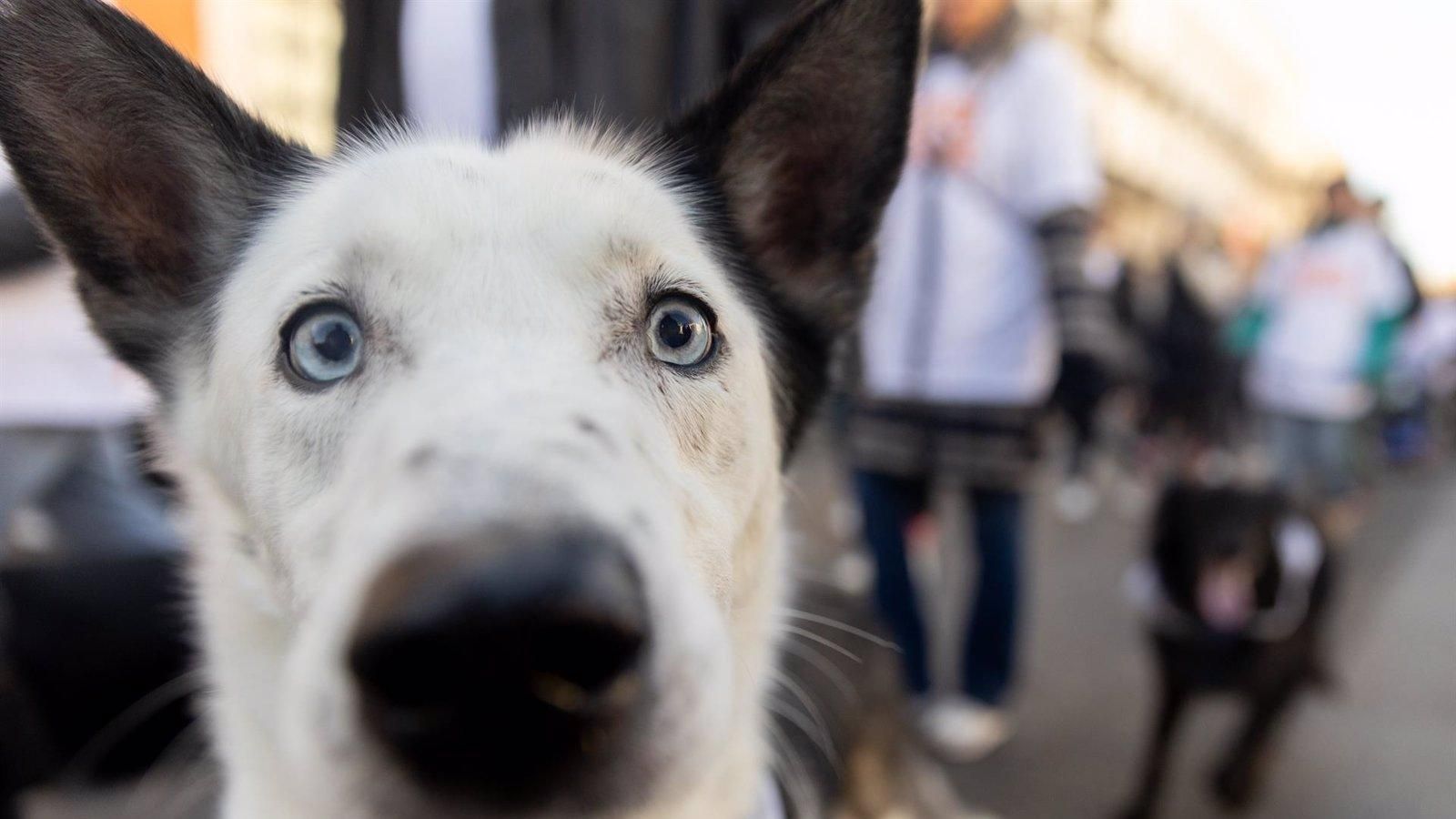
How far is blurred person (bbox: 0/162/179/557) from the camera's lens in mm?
2004

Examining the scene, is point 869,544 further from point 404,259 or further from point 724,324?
point 404,259

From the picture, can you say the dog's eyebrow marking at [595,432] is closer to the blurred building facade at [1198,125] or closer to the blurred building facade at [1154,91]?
the blurred building facade at [1154,91]

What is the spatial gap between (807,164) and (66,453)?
1919 millimetres

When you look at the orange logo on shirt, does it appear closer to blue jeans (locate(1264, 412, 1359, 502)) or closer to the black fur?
the black fur

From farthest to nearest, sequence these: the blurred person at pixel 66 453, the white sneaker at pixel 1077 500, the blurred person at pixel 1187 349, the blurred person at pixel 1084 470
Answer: the white sneaker at pixel 1077 500 < the blurred person at pixel 1084 470 < the blurred person at pixel 1187 349 < the blurred person at pixel 66 453

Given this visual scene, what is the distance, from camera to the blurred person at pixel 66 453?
78.9 inches

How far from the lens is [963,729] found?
3518mm

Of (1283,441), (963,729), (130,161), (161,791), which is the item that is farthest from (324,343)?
(1283,441)

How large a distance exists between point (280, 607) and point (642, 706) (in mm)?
582

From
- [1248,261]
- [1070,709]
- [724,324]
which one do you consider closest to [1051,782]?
[1070,709]

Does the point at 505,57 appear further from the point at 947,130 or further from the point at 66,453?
the point at 947,130

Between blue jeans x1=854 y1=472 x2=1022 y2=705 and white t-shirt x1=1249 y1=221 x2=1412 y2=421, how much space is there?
3.07 m

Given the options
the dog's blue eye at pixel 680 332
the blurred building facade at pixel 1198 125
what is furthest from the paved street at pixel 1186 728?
the blurred building facade at pixel 1198 125

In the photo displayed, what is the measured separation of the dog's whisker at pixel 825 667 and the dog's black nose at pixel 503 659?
129 centimetres
